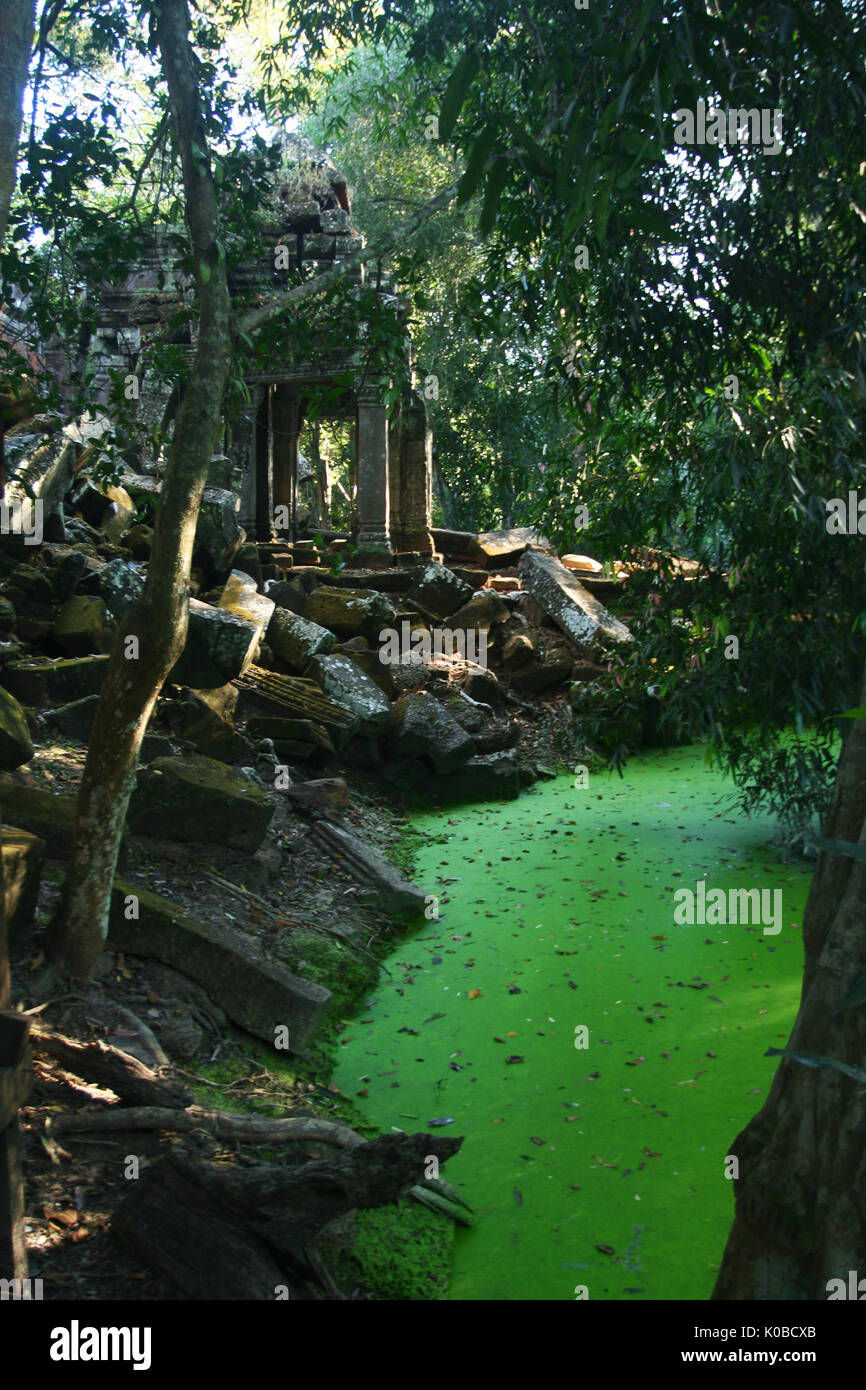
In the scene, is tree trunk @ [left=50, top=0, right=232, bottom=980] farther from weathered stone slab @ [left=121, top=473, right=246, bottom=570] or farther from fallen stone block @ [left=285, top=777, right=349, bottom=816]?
weathered stone slab @ [left=121, top=473, right=246, bottom=570]

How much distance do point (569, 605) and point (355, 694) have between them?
3220 millimetres

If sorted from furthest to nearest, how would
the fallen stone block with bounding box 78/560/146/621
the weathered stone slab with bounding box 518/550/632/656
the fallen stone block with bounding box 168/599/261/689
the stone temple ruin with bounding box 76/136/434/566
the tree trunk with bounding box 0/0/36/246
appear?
the stone temple ruin with bounding box 76/136/434/566, the weathered stone slab with bounding box 518/550/632/656, the fallen stone block with bounding box 78/560/146/621, the fallen stone block with bounding box 168/599/261/689, the tree trunk with bounding box 0/0/36/246

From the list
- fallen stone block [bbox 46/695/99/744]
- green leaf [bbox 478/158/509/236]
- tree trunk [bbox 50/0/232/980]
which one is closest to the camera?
green leaf [bbox 478/158/509/236]

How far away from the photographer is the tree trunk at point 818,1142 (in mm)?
1922

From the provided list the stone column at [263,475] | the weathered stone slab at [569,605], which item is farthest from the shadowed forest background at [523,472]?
the stone column at [263,475]

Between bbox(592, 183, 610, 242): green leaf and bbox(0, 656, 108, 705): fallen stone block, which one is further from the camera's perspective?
bbox(0, 656, 108, 705): fallen stone block

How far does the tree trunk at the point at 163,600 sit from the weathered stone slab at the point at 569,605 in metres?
6.19

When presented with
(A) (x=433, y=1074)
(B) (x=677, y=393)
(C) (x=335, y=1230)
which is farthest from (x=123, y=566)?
(C) (x=335, y=1230)

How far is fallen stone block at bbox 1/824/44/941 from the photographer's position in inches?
138

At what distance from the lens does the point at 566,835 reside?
7004 millimetres

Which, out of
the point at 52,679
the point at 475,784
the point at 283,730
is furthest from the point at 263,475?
the point at 52,679

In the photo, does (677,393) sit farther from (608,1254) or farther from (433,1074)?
(608,1254)

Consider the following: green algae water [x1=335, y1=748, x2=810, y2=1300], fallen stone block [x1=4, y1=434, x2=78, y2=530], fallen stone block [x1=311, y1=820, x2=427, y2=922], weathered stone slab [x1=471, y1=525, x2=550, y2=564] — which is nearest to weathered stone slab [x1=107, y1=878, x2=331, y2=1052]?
green algae water [x1=335, y1=748, x2=810, y2=1300]

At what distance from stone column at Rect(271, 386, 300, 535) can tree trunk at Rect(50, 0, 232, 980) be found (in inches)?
410
